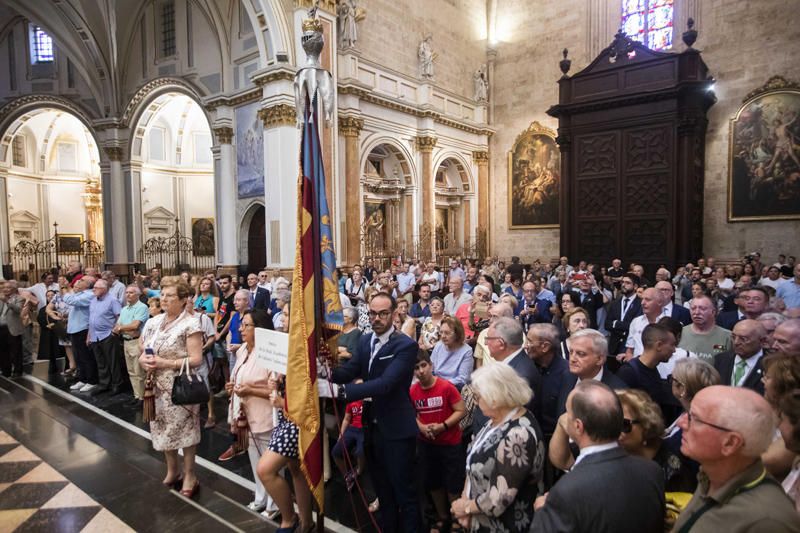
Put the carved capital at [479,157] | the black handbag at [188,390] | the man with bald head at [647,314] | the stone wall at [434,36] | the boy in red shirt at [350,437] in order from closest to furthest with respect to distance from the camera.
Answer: the black handbag at [188,390] → the boy in red shirt at [350,437] → the man with bald head at [647,314] → the stone wall at [434,36] → the carved capital at [479,157]

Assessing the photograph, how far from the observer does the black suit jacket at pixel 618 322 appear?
20.6ft

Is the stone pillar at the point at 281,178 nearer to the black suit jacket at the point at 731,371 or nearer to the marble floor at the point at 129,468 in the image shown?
the marble floor at the point at 129,468

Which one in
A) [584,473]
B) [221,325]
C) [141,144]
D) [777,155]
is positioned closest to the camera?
[584,473]

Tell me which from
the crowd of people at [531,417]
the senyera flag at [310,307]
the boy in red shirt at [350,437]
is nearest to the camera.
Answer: the crowd of people at [531,417]

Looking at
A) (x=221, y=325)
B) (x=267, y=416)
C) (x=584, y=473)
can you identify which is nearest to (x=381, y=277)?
(x=221, y=325)

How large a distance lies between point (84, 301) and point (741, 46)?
20.0 m

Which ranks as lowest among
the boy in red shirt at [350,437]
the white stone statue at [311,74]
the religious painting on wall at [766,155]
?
the boy in red shirt at [350,437]

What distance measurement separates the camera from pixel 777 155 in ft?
48.9

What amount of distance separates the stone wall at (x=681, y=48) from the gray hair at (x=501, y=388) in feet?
55.6

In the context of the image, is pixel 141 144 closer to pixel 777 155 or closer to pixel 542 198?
pixel 542 198

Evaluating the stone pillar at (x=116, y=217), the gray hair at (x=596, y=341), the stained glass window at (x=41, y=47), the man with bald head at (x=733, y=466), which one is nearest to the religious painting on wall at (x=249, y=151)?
the stone pillar at (x=116, y=217)

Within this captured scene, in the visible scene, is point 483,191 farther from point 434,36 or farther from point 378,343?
point 378,343

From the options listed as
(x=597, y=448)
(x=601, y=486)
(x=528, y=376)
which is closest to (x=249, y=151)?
(x=528, y=376)

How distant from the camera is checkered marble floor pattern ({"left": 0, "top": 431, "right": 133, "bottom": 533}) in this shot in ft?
12.7
